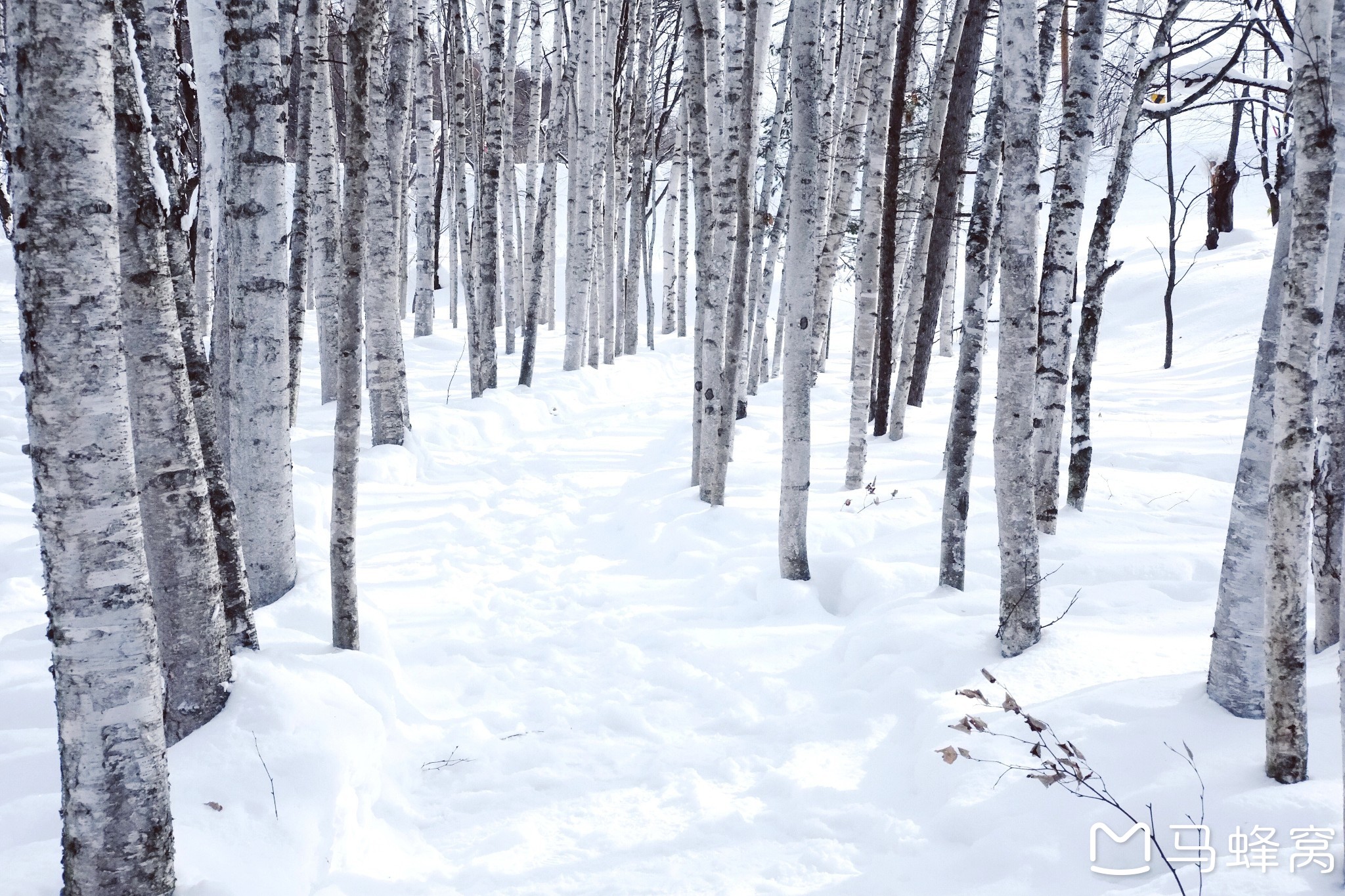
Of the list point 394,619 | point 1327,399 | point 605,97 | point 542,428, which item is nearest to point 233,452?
point 394,619

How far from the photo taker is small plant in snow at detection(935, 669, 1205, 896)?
234 cm

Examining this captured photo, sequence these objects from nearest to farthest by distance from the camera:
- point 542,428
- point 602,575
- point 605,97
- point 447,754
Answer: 1. point 447,754
2. point 602,575
3. point 542,428
4. point 605,97

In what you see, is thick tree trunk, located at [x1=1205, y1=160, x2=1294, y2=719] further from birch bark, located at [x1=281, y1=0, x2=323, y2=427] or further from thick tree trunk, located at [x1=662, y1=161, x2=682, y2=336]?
thick tree trunk, located at [x1=662, y1=161, x2=682, y2=336]

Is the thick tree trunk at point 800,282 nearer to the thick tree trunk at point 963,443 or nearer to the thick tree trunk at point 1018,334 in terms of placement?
the thick tree trunk at point 963,443

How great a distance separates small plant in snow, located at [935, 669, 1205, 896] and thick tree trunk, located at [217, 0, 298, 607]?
3186mm

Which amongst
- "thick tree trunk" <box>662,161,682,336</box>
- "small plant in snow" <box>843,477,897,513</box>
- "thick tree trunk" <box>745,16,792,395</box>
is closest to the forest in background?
"small plant in snow" <box>843,477,897,513</box>

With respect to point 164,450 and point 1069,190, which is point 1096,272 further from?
point 164,450

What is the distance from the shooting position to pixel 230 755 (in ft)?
8.45

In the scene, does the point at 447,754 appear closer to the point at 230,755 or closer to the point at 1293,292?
the point at 230,755

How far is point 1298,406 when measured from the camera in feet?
7.13

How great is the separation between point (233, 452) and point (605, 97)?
1074 cm

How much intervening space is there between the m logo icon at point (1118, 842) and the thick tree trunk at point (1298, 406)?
0.43 m

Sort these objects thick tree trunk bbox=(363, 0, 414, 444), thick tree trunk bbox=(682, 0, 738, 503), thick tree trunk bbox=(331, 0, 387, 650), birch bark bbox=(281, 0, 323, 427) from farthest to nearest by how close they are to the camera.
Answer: thick tree trunk bbox=(363, 0, 414, 444)
birch bark bbox=(281, 0, 323, 427)
thick tree trunk bbox=(682, 0, 738, 503)
thick tree trunk bbox=(331, 0, 387, 650)

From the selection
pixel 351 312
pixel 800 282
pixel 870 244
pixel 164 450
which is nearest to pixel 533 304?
pixel 870 244
